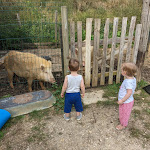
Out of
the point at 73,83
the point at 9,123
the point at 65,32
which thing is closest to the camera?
the point at 73,83

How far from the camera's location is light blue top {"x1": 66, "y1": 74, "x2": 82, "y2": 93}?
287cm

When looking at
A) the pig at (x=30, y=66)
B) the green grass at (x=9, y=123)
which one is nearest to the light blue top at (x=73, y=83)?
the green grass at (x=9, y=123)

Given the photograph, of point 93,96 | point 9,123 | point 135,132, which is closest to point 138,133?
point 135,132

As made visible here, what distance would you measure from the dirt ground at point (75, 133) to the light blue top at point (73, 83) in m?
0.84

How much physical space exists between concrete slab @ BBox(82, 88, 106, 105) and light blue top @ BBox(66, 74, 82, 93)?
116 cm

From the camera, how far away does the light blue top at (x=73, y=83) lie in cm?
287

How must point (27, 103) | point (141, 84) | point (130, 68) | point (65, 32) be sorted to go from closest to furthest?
point (130, 68), point (27, 103), point (65, 32), point (141, 84)

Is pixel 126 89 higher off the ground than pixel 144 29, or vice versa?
pixel 144 29

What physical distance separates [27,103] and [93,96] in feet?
5.85

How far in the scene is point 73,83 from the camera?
291 cm

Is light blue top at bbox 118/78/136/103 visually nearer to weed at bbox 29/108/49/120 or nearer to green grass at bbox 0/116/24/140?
weed at bbox 29/108/49/120

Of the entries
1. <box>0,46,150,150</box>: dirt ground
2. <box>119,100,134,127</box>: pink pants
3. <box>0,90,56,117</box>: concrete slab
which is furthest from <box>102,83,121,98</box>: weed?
<box>0,90,56,117</box>: concrete slab

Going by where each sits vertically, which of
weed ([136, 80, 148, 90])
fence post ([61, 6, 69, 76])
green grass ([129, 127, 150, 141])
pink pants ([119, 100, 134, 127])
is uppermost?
fence post ([61, 6, 69, 76])

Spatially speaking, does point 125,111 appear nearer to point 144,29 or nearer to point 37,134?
point 37,134
